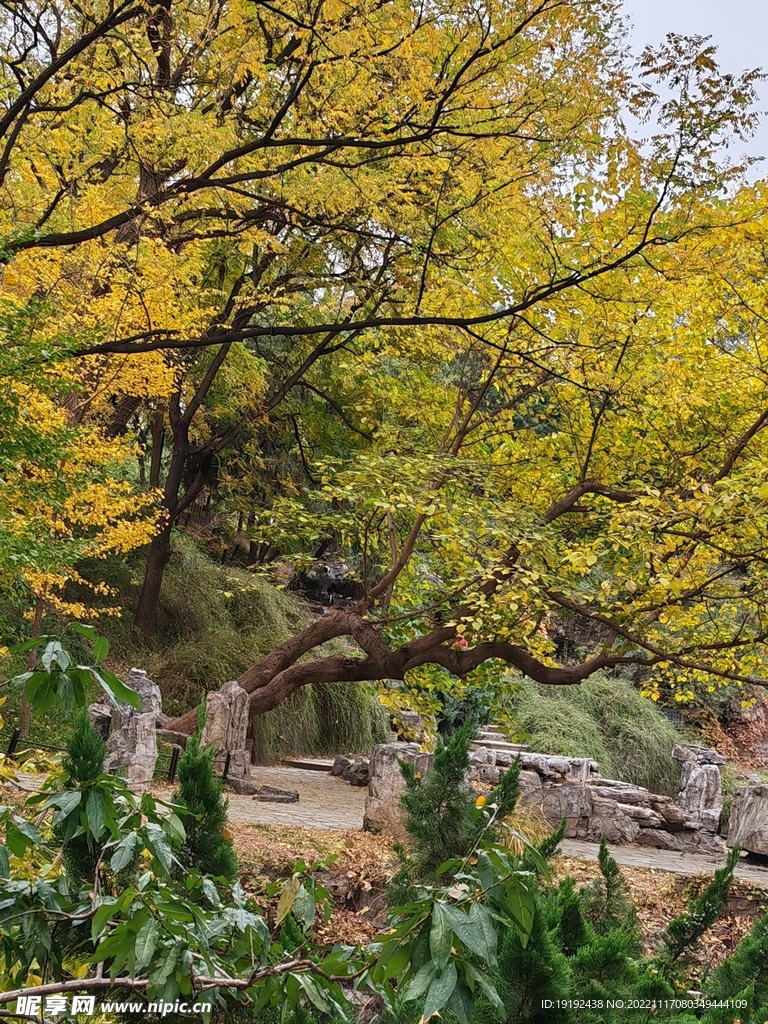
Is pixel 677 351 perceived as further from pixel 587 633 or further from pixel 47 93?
pixel 587 633

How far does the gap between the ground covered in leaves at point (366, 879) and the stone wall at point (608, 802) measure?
1764 millimetres

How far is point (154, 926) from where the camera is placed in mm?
1343

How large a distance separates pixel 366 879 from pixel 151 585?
7403mm

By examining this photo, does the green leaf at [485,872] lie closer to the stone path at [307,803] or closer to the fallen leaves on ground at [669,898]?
the fallen leaves on ground at [669,898]

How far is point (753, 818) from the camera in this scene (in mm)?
11672

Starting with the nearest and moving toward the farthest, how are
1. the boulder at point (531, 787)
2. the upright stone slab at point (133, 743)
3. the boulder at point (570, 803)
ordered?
1. the upright stone slab at point (133, 743)
2. the boulder at point (531, 787)
3. the boulder at point (570, 803)

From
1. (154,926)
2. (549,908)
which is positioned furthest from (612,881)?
(154,926)

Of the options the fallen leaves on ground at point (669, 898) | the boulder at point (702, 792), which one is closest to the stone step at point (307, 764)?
the fallen leaves on ground at point (669, 898)

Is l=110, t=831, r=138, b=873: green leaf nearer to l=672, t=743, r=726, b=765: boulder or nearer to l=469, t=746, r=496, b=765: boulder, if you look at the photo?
l=469, t=746, r=496, b=765: boulder

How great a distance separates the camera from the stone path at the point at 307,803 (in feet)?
30.4

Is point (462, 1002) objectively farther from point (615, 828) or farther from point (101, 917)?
point (615, 828)

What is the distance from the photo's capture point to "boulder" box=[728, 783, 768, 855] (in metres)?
11.5

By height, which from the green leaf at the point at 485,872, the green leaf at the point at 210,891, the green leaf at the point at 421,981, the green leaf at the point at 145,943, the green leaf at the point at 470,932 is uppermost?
the green leaf at the point at 485,872

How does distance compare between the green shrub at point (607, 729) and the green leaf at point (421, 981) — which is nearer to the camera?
the green leaf at point (421, 981)
